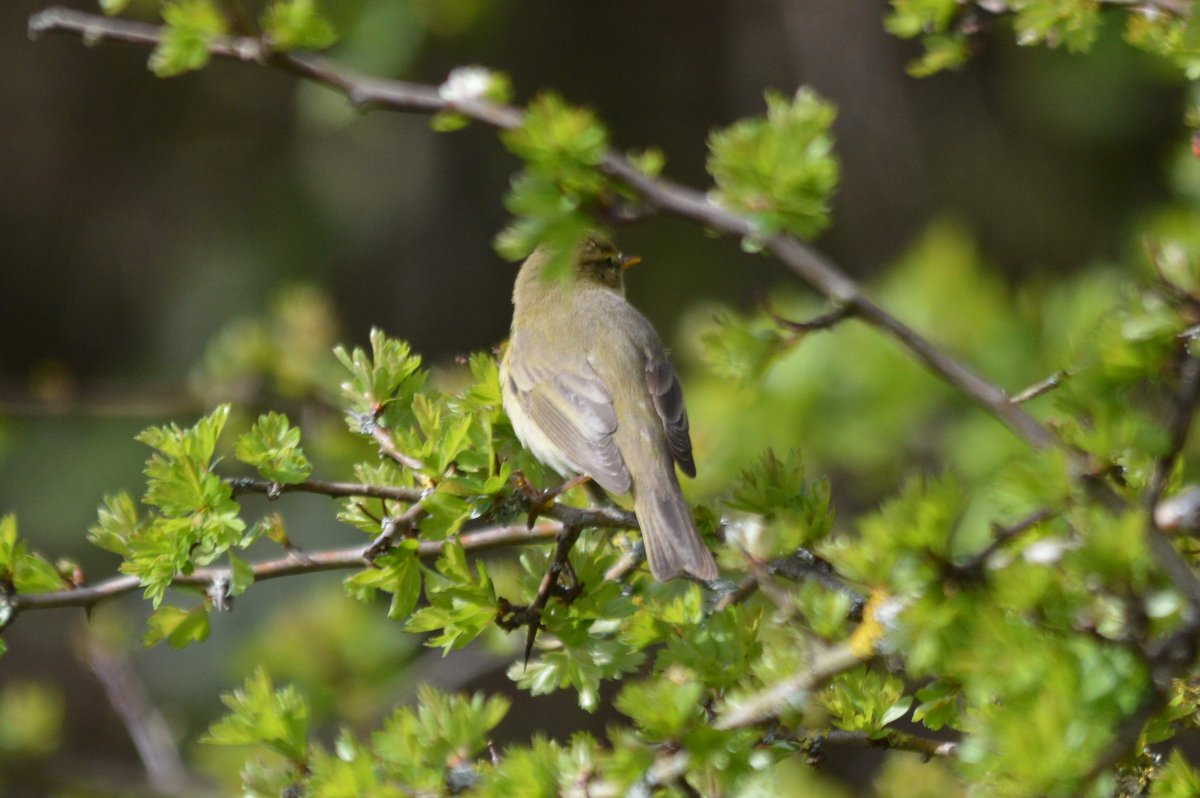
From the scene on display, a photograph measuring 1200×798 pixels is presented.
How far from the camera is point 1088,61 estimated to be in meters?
5.91

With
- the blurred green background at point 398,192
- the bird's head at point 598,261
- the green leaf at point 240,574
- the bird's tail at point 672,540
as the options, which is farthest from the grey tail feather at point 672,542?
the blurred green background at point 398,192

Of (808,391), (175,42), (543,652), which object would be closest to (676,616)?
(543,652)

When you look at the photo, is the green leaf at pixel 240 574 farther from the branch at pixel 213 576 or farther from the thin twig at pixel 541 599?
the thin twig at pixel 541 599

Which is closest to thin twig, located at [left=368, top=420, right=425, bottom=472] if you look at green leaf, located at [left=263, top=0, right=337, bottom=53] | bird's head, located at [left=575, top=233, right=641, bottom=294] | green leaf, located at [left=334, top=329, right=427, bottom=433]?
green leaf, located at [left=334, top=329, right=427, bottom=433]

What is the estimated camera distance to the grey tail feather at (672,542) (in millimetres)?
2242

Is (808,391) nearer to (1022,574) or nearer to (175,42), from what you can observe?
(175,42)

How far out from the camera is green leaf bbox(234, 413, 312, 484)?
1.98 metres

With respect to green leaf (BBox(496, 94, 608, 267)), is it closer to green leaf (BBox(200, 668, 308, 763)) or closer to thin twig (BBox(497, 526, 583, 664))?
thin twig (BBox(497, 526, 583, 664))

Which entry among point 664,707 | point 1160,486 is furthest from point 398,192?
point 1160,486

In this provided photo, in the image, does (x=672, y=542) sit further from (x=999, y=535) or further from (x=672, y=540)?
(x=999, y=535)

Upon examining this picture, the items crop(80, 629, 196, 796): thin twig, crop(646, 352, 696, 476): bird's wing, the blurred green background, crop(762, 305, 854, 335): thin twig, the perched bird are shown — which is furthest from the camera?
the blurred green background

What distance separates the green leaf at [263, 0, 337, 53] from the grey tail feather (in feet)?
3.39

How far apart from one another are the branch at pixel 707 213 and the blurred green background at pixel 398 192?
10.8 ft

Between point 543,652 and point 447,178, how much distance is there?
6.09m
